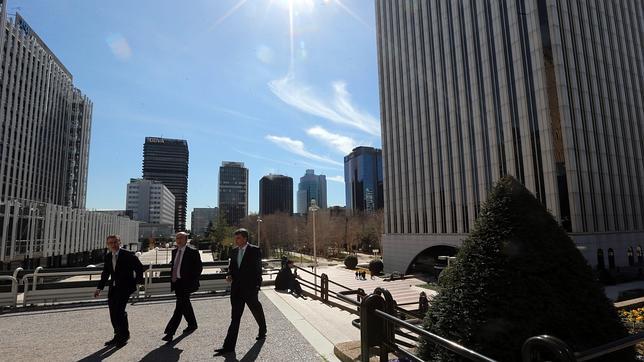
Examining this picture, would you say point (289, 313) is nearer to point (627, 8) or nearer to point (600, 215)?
point (600, 215)

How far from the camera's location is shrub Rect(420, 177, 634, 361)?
3461 mm

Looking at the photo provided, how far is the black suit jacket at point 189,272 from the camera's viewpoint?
22.1 feet

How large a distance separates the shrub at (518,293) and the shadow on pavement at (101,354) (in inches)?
191

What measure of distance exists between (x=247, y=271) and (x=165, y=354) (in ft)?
5.73

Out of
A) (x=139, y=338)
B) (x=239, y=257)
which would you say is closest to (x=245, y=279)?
(x=239, y=257)

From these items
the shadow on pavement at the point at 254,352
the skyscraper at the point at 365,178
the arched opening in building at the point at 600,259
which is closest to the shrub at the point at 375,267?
the arched opening in building at the point at 600,259

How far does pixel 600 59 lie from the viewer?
3312 cm

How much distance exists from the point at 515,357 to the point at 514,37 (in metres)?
35.1

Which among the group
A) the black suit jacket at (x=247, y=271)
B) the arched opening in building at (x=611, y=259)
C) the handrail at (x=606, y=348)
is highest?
the black suit jacket at (x=247, y=271)

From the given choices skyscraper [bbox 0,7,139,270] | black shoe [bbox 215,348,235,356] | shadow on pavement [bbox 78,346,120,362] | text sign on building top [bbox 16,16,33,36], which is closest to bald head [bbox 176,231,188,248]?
shadow on pavement [bbox 78,346,120,362]

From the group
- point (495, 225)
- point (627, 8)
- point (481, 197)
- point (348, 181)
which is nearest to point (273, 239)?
point (481, 197)

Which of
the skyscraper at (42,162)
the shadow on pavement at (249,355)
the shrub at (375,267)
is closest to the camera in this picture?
the shadow on pavement at (249,355)

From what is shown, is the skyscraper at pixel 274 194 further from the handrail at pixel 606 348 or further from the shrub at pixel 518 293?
the handrail at pixel 606 348

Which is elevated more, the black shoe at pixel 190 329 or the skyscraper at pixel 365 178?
the skyscraper at pixel 365 178
